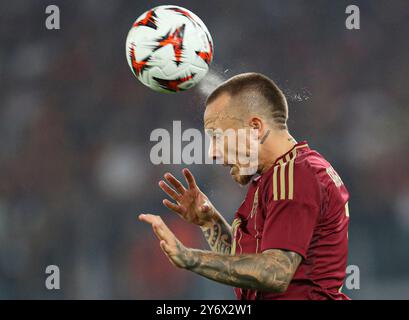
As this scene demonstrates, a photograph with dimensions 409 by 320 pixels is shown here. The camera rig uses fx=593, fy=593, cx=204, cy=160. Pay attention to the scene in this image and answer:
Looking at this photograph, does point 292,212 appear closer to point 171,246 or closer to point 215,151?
point 171,246

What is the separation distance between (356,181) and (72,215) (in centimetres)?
296

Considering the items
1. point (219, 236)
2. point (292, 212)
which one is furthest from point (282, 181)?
point (219, 236)

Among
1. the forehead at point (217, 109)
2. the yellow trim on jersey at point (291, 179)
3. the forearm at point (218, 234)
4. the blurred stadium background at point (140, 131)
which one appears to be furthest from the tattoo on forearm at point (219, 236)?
the blurred stadium background at point (140, 131)

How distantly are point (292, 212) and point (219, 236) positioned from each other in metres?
Result: 0.91

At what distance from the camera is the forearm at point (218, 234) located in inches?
124

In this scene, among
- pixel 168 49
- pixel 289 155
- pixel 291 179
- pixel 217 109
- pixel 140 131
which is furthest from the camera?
pixel 140 131

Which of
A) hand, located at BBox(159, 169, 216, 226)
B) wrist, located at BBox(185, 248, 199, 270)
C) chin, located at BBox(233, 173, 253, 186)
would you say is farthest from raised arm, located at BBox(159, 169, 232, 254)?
wrist, located at BBox(185, 248, 199, 270)

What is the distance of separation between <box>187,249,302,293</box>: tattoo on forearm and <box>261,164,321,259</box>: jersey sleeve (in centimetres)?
4

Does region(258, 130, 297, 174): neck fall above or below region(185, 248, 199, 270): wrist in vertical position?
above

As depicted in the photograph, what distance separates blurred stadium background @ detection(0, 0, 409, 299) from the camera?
19.6ft

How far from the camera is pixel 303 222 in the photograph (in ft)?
7.63

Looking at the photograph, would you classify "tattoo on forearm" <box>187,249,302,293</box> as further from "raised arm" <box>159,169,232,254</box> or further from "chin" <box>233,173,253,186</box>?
"raised arm" <box>159,169,232,254</box>

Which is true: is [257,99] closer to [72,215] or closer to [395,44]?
[72,215]

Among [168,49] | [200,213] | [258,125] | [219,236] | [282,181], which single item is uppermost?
[168,49]
